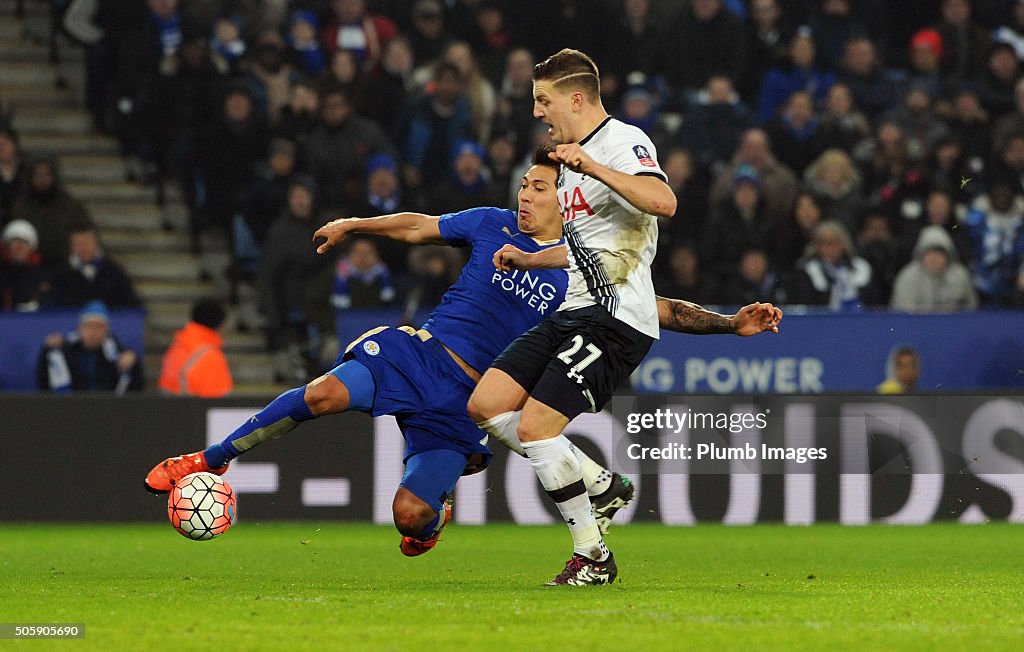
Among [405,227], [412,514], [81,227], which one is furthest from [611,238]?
[81,227]

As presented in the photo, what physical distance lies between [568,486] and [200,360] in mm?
6568

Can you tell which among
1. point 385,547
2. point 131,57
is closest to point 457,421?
point 385,547

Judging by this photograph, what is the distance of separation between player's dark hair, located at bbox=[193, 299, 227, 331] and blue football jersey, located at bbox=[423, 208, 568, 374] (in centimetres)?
538

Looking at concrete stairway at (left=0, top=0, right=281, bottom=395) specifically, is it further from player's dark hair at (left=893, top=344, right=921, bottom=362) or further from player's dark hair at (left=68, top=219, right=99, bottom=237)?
player's dark hair at (left=893, top=344, right=921, bottom=362)

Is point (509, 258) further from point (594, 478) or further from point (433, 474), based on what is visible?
point (433, 474)

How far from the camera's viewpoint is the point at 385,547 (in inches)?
398

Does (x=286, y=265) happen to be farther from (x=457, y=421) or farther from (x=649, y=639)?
(x=649, y=639)

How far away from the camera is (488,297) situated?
7.87m

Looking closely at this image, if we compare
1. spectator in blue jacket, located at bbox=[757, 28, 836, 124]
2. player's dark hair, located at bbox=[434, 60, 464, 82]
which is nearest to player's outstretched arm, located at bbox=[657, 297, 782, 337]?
player's dark hair, located at bbox=[434, 60, 464, 82]

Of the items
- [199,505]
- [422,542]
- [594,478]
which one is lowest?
[422,542]

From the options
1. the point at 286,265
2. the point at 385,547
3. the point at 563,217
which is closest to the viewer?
the point at 563,217

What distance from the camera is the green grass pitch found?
17.6 ft

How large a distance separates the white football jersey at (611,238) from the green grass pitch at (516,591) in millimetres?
1192

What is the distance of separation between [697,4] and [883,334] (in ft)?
16.8
